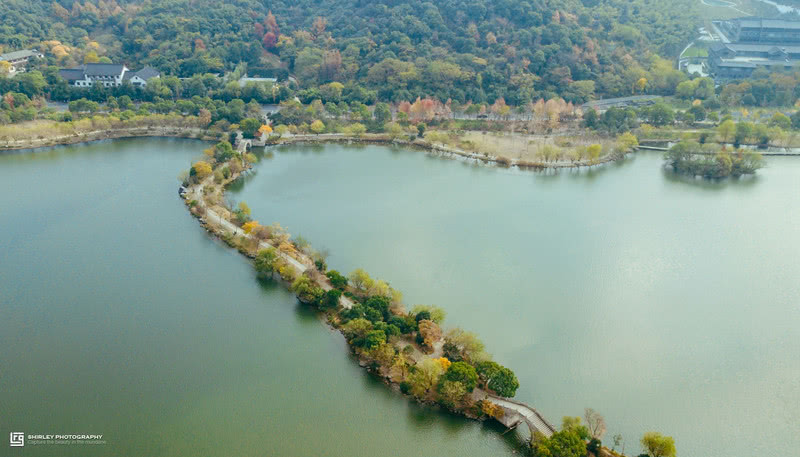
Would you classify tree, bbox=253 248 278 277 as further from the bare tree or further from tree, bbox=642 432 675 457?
tree, bbox=642 432 675 457

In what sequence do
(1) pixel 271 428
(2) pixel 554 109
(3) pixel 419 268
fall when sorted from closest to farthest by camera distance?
1. (1) pixel 271 428
2. (3) pixel 419 268
3. (2) pixel 554 109

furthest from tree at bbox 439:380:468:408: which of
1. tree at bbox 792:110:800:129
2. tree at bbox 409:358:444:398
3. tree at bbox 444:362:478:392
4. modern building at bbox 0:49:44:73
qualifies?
→ modern building at bbox 0:49:44:73

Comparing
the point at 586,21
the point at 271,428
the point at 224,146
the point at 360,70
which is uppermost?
the point at 586,21

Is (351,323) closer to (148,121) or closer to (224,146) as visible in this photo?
(224,146)

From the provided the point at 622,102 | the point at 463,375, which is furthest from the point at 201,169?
the point at 622,102

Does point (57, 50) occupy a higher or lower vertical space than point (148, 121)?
higher

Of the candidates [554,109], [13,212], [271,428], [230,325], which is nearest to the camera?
[271,428]

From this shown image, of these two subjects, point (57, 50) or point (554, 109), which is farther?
point (57, 50)

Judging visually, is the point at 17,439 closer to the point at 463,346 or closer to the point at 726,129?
the point at 463,346

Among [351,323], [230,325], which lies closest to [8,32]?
[230,325]
